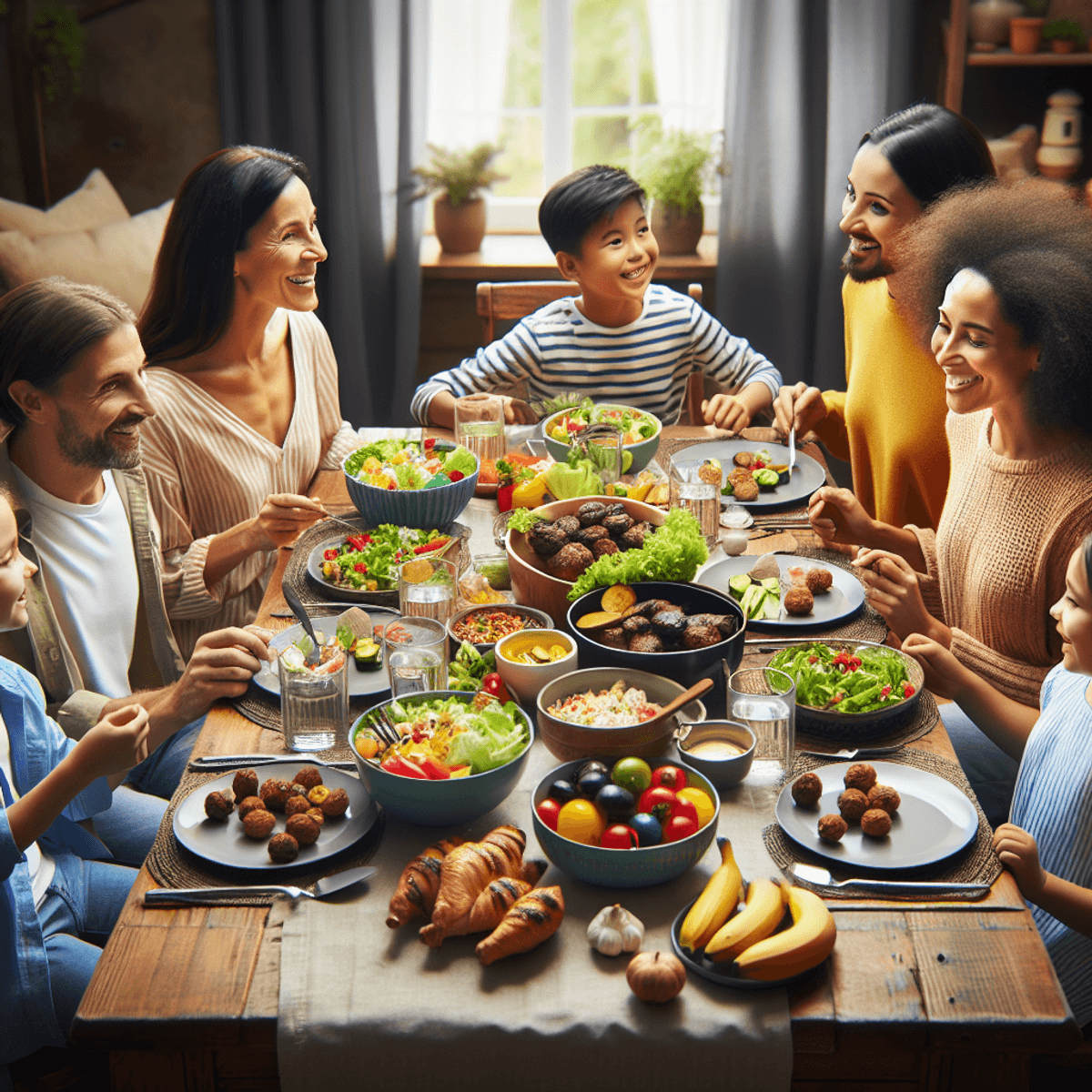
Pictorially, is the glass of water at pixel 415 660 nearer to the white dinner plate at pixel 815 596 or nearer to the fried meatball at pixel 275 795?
the fried meatball at pixel 275 795

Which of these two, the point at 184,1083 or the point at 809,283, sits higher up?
the point at 809,283

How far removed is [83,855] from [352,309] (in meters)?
2.77

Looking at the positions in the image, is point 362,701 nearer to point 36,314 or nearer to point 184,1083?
point 184,1083

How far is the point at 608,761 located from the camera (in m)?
1.42

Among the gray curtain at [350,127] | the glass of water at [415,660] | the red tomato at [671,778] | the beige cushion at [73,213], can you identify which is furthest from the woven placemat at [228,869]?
the gray curtain at [350,127]

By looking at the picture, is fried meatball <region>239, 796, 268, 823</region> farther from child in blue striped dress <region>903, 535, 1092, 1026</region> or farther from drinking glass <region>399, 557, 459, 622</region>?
child in blue striped dress <region>903, 535, 1092, 1026</region>

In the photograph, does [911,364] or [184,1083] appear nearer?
[184,1083]

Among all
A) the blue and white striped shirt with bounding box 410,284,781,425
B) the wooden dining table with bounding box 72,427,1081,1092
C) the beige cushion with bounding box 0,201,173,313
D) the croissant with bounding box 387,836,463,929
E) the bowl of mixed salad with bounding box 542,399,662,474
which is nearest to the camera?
the wooden dining table with bounding box 72,427,1081,1092

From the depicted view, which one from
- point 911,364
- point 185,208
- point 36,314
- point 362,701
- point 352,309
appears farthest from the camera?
point 352,309

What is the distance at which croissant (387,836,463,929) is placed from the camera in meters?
Answer: 1.24

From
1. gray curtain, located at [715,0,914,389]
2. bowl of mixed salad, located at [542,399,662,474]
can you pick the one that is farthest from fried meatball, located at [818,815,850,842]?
gray curtain, located at [715,0,914,389]

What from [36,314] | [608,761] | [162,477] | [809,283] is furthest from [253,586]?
[809,283]

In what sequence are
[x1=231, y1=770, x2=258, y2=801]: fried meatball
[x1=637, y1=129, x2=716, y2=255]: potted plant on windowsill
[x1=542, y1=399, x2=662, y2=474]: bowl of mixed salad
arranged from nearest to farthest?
1. [x1=231, y1=770, x2=258, y2=801]: fried meatball
2. [x1=542, y1=399, x2=662, y2=474]: bowl of mixed salad
3. [x1=637, y1=129, x2=716, y2=255]: potted plant on windowsill

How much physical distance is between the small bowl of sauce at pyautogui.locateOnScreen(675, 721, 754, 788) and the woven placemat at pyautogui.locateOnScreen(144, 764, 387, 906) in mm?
399
